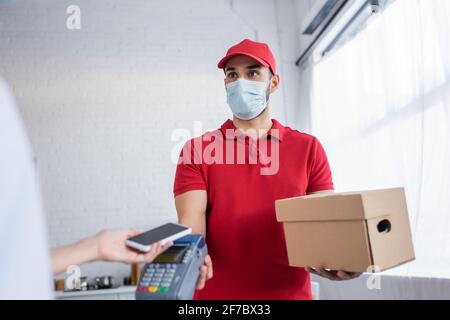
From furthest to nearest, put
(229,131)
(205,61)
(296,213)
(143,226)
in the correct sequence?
(205,61) → (143,226) → (229,131) → (296,213)

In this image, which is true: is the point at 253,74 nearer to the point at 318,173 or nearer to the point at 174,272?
the point at 318,173

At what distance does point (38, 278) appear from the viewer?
14.0 inches

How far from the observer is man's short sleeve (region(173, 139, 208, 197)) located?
1.25 meters

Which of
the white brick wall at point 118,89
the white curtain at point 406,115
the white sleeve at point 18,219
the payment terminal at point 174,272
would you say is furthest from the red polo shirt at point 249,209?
the white brick wall at point 118,89

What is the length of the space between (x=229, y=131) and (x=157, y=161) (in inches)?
81.9

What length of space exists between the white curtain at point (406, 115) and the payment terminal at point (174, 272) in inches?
45.8

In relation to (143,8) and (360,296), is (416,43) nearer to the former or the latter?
(360,296)

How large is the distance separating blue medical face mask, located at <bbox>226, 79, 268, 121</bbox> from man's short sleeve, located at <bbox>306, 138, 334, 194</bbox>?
0.89ft

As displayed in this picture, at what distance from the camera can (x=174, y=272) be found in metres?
0.77

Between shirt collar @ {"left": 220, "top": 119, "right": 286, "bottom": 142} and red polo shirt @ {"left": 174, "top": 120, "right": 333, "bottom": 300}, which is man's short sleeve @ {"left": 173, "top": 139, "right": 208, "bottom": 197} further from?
shirt collar @ {"left": 220, "top": 119, "right": 286, "bottom": 142}

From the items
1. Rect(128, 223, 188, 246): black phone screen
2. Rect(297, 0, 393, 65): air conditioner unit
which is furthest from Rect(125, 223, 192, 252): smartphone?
Rect(297, 0, 393, 65): air conditioner unit

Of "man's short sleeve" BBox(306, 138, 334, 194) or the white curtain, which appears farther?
the white curtain

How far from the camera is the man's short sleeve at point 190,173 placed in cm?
125
